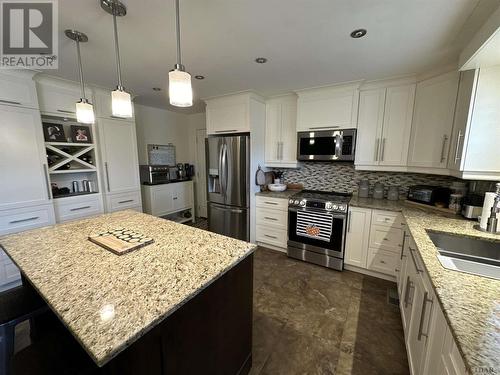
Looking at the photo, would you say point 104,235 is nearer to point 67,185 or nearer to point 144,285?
point 144,285

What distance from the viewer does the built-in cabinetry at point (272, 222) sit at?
3.02 metres

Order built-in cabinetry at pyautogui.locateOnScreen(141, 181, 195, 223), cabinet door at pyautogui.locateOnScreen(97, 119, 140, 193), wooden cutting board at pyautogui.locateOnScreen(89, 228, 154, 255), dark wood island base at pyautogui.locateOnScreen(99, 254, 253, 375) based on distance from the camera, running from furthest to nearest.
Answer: built-in cabinetry at pyautogui.locateOnScreen(141, 181, 195, 223), cabinet door at pyautogui.locateOnScreen(97, 119, 140, 193), wooden cutting board at pyautogui.locateOnScreen(89, 228, 154, 255), dark wood island base at pyautogui.locateOnScreen(99, 254, 253, 375)

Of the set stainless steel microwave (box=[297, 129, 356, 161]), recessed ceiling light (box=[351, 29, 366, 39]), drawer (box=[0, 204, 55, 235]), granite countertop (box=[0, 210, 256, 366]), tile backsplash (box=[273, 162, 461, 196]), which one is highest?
recessed ceiling light (box=[351, 29, 366, 39])

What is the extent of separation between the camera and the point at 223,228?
3.36 meters

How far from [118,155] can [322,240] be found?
3081 mm

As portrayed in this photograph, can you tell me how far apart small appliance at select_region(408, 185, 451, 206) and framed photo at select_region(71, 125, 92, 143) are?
13.6ft

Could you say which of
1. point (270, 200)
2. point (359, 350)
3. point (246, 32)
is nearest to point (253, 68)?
point (246, 32)

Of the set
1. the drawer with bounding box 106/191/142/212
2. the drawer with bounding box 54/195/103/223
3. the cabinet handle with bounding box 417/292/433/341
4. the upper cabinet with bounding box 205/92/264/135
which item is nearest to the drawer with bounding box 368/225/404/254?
the cabinet handle with bounding box 417/292/433/341

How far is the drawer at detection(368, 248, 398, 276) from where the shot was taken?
2346 millimetres

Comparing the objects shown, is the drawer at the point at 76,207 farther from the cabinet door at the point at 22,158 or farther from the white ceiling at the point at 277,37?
the white ceiling at the point at 277,37

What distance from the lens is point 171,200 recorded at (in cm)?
400

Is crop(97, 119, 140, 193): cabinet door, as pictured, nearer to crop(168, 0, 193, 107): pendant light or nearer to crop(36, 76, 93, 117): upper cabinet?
crop(36, 76, 93, 117): upper cabinet

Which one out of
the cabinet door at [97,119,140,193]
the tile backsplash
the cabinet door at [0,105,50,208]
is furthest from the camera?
the cabinet door at [97,119,140,193]

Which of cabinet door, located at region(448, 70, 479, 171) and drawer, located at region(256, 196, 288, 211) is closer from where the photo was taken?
cabinet door, located at region(448, 70, 479, 171)
